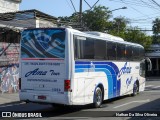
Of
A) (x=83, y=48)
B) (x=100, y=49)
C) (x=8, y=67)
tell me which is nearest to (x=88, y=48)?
(x=83, y=48)

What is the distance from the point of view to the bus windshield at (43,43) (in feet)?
43.9

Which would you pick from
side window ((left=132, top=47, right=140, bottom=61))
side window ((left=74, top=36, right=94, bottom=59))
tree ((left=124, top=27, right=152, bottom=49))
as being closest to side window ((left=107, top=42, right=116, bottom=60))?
side window ((left=74, top=36, right=94, bottom=59))

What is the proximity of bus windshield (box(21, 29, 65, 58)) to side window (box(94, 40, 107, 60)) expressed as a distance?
2252 millimetres

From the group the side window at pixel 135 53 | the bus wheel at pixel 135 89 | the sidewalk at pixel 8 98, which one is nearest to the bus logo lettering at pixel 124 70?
the side window at pixel 135 53

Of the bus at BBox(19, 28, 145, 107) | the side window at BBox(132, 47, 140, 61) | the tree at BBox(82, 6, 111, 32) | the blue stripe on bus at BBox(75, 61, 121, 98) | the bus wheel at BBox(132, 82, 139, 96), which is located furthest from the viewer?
the tree at BBox(82, 6, 111, 32)

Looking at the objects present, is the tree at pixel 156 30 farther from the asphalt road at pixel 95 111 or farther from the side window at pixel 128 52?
the asphalt road at pixel 95 111

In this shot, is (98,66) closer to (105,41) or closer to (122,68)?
(105,41)

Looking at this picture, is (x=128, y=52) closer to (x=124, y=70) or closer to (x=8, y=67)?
(x=124, y=70)

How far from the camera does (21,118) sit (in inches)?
482

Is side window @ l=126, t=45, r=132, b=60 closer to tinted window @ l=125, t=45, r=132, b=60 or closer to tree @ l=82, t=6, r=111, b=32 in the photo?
tinted window @ l=125, t=45, r=132, b=60

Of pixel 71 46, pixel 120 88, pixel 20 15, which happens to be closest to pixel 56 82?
pixel 71 46

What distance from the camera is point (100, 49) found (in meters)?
15.7

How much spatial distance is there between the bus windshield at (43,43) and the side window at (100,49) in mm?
2252

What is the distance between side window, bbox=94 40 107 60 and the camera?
50.2ft
